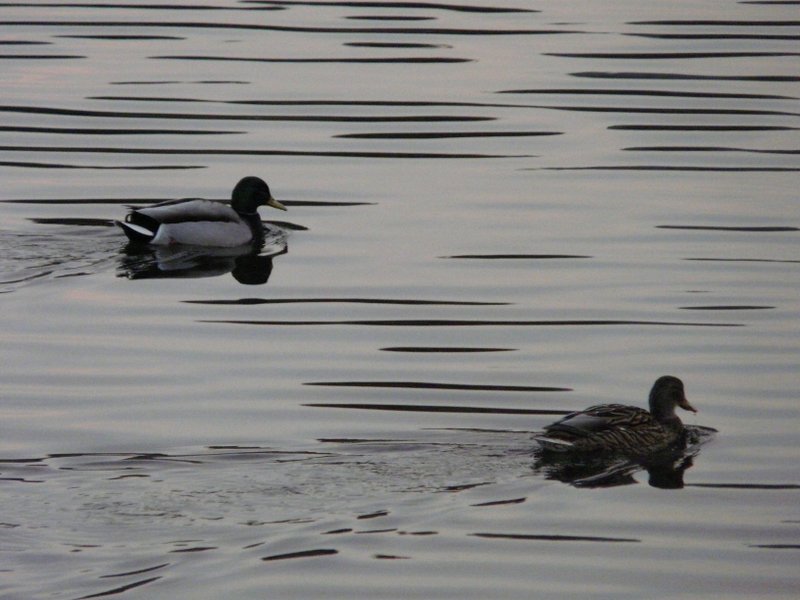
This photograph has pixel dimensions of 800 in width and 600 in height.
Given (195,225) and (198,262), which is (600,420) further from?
(195,225)

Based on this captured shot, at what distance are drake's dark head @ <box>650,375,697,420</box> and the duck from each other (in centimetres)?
615

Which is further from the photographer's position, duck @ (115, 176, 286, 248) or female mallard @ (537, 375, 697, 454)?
duck @ (115, 176, 286, 248)

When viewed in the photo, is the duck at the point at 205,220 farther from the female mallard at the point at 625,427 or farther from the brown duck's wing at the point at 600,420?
the brown duck's wing at the point at 600,420

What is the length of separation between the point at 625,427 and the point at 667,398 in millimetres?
494

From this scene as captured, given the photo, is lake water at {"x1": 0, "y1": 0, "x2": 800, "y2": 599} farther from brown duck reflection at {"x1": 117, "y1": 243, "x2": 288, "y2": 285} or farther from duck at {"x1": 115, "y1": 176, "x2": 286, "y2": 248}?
duck at {"x1": 115, "y1": 176, "x2": 286, "y2": 248}

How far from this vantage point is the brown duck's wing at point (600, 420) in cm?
988

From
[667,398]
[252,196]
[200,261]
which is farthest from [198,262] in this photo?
[667,398]

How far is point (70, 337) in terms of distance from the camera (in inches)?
483

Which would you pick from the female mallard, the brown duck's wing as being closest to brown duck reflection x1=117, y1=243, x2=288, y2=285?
the female mallard

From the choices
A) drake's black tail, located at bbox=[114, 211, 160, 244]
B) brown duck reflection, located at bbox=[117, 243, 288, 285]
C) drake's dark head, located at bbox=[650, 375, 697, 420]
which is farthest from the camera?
drake's black tail, located at bbox=[114, 211, 160, 244]

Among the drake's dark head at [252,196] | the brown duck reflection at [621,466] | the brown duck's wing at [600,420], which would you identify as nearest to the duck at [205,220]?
the drake's dark head at [252,196]

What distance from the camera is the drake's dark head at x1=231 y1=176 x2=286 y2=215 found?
16688 millimetres

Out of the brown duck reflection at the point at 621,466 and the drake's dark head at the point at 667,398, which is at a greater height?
the drake's dark head at the point at 667,398

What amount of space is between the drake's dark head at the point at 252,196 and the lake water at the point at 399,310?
1.09 ft
